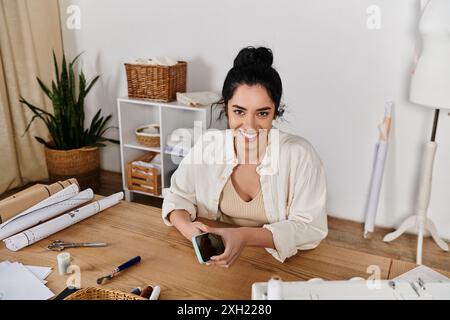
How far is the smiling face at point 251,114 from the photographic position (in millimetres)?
1331

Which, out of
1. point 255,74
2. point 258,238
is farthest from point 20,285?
point 255,74

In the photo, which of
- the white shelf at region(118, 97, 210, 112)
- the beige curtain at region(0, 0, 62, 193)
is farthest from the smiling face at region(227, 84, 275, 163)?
the beige curtain at region(0, 0, 62, 193)

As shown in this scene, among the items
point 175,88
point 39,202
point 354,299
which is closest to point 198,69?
point 175,88

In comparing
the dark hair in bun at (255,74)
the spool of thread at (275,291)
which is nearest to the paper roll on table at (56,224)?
the dark hair in bun at (255,74)

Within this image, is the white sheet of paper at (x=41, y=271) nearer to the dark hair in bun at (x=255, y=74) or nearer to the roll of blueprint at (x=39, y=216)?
the roll of blueprint at (x=39, y=216)

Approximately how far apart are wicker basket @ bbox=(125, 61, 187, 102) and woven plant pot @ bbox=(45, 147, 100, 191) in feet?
2.03

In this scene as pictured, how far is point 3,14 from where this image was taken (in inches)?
116

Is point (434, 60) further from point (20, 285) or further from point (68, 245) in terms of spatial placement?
point (20, 285)

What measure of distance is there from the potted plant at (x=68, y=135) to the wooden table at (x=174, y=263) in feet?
6.48

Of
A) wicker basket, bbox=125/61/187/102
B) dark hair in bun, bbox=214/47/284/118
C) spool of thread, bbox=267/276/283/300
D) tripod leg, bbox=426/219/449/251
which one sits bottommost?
tripod leg, bbox=426/219/449/251

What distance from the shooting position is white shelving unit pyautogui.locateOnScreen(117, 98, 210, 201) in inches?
111

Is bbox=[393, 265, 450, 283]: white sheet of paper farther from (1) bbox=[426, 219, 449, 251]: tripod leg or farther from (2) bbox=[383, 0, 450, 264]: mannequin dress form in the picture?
(1) bbox=[426, 219, 449, 251]: tripod leg

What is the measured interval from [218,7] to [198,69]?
450 mm
